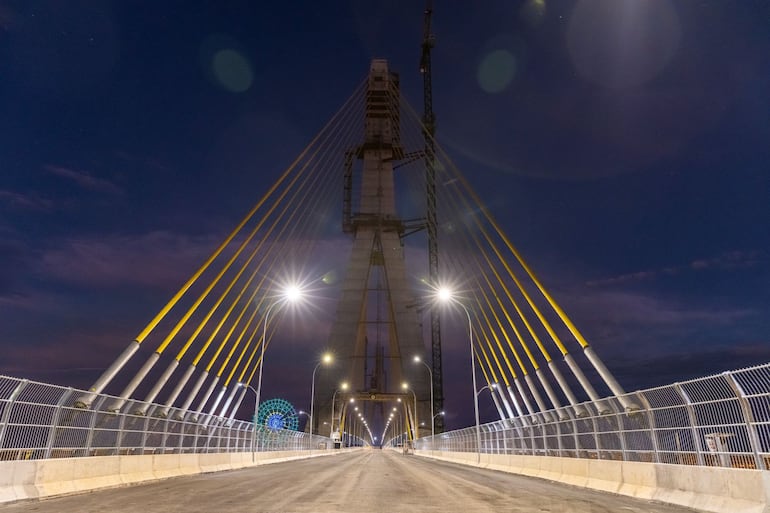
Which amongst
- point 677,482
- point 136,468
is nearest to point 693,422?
point 677,482

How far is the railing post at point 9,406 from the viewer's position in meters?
10.0

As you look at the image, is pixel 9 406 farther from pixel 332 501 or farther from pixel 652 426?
pixel 652 426

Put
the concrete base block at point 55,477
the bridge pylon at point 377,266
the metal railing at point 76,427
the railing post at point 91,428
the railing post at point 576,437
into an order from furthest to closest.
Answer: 1. the bridge pylon at point 377,266
2. the railing post at point 576,437
3. the railing post at point 91,428
4. the concrete base block at point 55,477
5. the metal railing at point 76,427

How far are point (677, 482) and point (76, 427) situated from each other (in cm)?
1382

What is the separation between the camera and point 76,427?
12.8 metres

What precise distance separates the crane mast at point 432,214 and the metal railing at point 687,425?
60895 millimetres

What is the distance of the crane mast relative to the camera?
77.1 meters

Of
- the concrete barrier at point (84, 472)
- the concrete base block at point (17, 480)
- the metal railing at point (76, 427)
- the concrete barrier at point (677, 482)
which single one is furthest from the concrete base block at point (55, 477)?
the concrete barrier at point (677, 482)

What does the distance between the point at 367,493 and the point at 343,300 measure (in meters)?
47.0

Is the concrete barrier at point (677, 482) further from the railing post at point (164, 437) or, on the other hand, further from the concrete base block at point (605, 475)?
the railing post at point (164, 437)

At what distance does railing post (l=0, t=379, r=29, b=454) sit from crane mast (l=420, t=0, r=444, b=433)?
66.6 meters

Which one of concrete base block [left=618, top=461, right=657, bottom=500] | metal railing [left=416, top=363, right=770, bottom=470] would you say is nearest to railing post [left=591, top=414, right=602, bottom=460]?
metal railing [left=416, top=363, right=770, bottom=470]

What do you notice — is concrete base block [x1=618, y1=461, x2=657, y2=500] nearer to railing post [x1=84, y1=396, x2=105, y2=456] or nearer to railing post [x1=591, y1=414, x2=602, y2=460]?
railing post [x1=591, y1=414, x2=602, y2=460]

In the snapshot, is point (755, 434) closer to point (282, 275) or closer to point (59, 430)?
point (59, 430)
